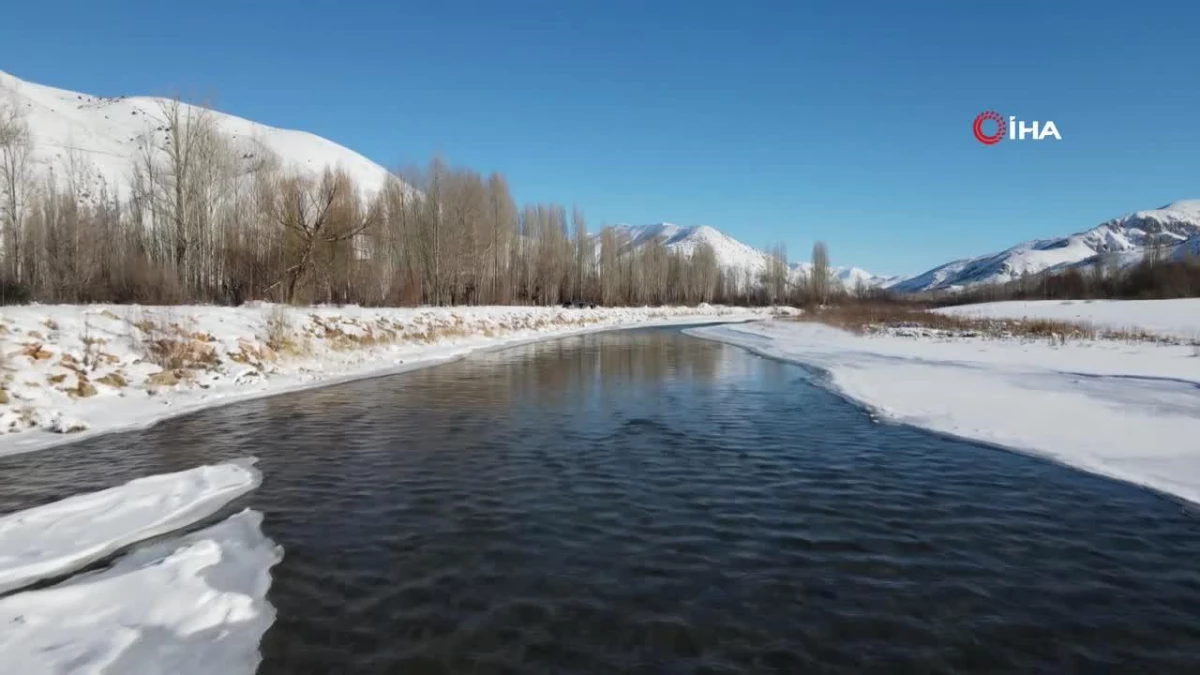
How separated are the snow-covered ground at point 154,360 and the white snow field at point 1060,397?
13961 millimetres

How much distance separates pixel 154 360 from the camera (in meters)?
14.0

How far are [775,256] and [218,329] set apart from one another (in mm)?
127150

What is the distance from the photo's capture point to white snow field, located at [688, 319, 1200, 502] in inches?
313

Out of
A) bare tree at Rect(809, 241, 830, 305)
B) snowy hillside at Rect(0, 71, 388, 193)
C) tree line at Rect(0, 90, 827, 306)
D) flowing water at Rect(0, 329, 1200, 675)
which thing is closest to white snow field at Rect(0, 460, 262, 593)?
flowing water at Rect(0, 329, 1200, 675)

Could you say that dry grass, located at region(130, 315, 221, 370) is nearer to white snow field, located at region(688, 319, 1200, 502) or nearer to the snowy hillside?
white snow field, located at region(688, 319, 1200, 502)

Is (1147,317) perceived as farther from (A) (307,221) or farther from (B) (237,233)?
(B) (237,233)

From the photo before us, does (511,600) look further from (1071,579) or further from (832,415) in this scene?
(832,415)

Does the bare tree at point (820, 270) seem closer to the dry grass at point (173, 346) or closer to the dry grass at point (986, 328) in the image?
the dry grass at point (986, 328)

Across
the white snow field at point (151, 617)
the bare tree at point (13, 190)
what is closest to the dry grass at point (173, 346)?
the white snow field at point (151, 617)

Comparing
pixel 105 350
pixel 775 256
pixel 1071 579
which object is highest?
pixel 775 256

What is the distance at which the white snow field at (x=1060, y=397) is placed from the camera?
26.1 feet

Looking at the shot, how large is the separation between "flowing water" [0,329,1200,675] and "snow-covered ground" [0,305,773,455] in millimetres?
1765

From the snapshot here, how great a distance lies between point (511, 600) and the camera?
436 centimetres

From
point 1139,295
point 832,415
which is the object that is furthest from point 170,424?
point 1139,295
